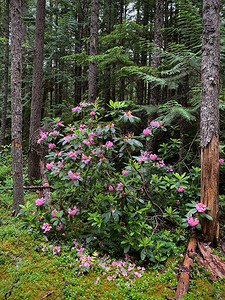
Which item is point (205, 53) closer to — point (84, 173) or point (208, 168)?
point (208, 168)

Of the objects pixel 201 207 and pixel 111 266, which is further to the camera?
pixel 201 207

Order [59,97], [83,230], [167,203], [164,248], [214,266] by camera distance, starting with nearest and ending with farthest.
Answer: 1. [214,266]
2. [164,248]
3. [83,230]
4. [167,203]
5. [59,97]

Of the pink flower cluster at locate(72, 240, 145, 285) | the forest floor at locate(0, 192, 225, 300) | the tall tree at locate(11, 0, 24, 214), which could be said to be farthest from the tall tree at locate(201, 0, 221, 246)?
the tall tree at locate(11, 0, 24, 214)

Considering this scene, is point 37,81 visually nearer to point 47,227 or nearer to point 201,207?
point 47,227

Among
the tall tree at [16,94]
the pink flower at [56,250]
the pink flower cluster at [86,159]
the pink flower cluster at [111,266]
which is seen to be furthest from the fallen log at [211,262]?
the tall tree at [16,94]

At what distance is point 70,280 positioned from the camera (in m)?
2.48

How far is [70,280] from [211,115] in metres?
3.22

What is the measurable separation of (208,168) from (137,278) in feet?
6.61

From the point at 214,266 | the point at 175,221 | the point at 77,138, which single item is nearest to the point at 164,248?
the point at 175,221

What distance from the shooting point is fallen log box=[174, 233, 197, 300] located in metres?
2.43

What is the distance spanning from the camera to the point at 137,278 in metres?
2.67

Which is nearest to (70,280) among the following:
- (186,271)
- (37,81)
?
(186,271)

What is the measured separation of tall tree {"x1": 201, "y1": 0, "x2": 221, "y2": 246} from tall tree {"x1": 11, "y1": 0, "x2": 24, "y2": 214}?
332 centimetres

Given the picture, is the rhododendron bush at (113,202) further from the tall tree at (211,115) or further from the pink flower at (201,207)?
the tall tree at (211,115)
